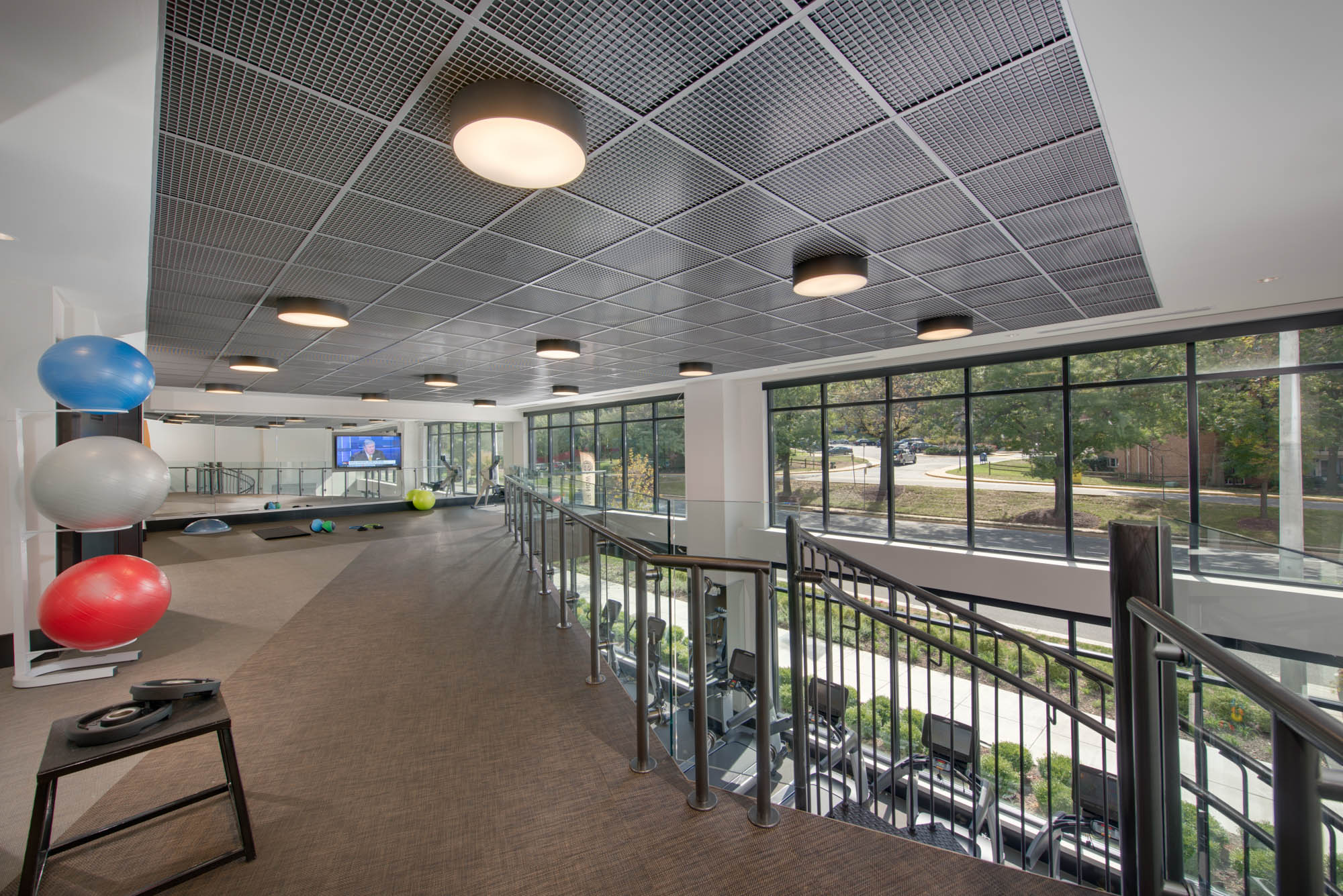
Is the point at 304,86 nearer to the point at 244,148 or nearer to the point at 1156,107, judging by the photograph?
the point at 244,148

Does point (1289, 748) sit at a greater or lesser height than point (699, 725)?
greater

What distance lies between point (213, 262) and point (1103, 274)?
260 inches

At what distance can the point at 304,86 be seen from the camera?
2.00 meters

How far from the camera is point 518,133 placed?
2.09 m

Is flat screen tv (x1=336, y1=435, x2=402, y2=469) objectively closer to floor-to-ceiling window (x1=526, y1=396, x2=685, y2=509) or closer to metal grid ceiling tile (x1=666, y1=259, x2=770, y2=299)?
floor-to-ceiling window (x1=526, y1=396, x2=685, y2=509)

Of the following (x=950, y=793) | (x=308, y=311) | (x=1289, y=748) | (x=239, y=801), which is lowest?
(x=950, y=793)

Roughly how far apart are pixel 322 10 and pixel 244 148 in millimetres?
1062

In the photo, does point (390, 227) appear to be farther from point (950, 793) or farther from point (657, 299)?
point (950, 793)

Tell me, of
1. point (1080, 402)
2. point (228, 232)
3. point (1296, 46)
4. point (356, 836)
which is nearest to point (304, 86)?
point (228, 232)

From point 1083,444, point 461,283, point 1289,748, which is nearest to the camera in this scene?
point 1289,748

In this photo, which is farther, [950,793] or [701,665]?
[950,793]

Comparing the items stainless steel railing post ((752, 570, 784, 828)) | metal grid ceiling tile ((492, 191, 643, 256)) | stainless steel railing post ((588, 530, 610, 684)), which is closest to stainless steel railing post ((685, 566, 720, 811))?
stainless steel railing post ((752, 570, 784, 828))

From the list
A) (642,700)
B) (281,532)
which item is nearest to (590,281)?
(642,700)

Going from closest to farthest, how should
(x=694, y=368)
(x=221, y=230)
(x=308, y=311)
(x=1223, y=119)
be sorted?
(x=1223, y=119) < (x=221, y=230) < (x=308, y=311) < (x=694, y=368)
